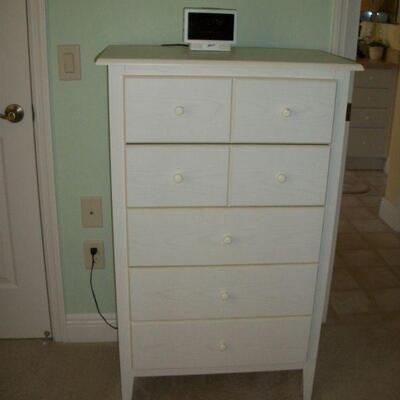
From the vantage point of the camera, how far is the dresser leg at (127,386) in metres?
1.69

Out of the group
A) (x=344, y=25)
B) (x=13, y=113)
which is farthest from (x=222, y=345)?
(x=344, y=25)

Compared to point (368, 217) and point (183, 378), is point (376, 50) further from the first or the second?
point (183, 378)

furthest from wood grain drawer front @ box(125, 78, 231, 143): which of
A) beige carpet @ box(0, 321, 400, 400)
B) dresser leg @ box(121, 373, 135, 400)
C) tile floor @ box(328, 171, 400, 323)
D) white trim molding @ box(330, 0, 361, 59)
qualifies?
tile floor @ box(328, 171, 400, 323)

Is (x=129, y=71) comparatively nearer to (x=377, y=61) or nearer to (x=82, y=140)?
(x=82, y=140)

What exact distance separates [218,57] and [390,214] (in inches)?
90.2

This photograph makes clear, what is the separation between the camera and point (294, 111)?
1.44m

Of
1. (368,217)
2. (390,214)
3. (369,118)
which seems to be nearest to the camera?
(390,214)

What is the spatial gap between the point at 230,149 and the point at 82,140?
684 millimetres

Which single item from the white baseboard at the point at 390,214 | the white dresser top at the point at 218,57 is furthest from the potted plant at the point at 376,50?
the white dresser top at the point at 218,57

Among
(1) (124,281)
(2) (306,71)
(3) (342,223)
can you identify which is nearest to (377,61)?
(3) (342,223)

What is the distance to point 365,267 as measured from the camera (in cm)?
277

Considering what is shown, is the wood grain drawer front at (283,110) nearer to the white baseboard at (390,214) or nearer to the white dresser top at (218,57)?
the white dresser top at (218,57)

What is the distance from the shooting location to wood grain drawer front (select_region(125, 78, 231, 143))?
1.38 metres

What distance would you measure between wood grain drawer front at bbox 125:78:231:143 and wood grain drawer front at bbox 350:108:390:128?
10.4ft
